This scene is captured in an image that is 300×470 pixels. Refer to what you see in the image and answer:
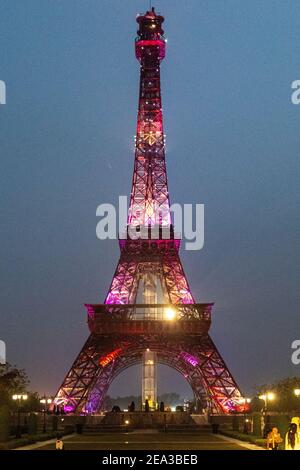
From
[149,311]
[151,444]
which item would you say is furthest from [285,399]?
[151,444]

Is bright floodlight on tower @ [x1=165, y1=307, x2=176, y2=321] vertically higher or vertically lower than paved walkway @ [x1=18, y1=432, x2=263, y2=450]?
higher

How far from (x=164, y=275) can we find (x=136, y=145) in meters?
15.5

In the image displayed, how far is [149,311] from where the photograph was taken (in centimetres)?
7025

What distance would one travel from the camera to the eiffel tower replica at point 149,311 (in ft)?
206

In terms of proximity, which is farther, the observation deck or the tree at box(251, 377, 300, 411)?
the tree at box(251, 377, 300, 411)

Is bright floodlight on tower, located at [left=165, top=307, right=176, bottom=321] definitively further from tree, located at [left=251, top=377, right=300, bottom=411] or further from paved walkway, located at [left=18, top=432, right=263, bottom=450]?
paved walkway, located at [left=18, top=432, right=263, bottom=450]

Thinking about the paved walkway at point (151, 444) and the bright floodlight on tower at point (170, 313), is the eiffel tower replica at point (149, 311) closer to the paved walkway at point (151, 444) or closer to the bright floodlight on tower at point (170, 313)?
the bright floodlight on tower at point (170, 313)

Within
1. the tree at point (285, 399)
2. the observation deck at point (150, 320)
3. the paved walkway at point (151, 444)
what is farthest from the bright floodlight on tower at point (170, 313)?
the paved walkway at point (151, 444)

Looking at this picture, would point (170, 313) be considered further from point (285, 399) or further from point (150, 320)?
point (285, 399)

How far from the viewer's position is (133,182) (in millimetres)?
74812

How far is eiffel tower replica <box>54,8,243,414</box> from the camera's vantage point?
206 feet

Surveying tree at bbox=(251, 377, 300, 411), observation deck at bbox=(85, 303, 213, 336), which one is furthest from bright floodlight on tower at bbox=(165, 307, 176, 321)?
tree at bbox=(251, 377, 300, 411)
